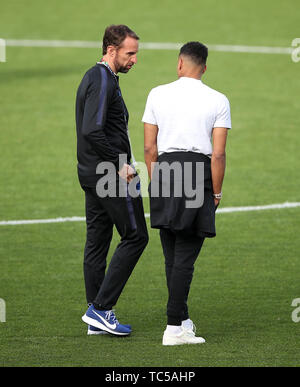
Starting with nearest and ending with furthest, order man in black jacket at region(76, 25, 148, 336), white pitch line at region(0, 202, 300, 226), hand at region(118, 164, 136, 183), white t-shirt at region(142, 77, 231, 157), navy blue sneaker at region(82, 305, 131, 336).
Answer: white t-shirt at region(142, 77, 231, 157)
man in black jacket at region(76, 25, 148, 336)
hand at region(118, 164, 136, 183)
navy blue sneaker at region(82, 305, 131, 336)
white pitch line at region(0, 202, 300, 226)

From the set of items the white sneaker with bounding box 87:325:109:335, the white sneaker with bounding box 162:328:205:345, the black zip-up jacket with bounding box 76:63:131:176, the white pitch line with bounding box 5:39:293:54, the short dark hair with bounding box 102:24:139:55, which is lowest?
the white sneaker with bounding box 87:325:109:335

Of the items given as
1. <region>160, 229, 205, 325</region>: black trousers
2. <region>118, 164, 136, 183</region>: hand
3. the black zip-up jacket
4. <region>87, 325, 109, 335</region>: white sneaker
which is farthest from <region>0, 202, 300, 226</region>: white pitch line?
<region>160, 229, 205, 325</region>: black trousers

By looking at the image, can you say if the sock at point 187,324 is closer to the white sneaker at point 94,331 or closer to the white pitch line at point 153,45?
the white sneaker at point 94,331

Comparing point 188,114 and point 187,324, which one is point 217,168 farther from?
point 187,324

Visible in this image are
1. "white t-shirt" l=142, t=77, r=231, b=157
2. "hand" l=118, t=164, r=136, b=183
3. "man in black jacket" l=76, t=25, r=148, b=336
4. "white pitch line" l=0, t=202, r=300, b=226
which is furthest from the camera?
"white pitch line" l=0, t=202, r=300, b=226

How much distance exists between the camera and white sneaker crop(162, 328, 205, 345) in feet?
22.8

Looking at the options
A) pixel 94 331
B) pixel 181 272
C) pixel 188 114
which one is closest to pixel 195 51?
pixel 188 114

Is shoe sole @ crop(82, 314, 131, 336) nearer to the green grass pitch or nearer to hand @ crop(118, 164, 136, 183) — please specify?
the green grass pitch

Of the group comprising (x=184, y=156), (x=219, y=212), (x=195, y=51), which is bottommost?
(x=219, y=212)

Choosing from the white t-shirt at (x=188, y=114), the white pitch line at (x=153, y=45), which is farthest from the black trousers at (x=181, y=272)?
the white pitch line at (x=153, y=45)

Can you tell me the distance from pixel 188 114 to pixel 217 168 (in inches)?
16.8

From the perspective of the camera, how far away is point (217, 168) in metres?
6.80

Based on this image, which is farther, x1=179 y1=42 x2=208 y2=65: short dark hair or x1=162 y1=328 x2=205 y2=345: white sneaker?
x1=162 y1=328 x2=205 y2=345: white sneaker

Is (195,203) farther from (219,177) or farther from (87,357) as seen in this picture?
(87,357)
